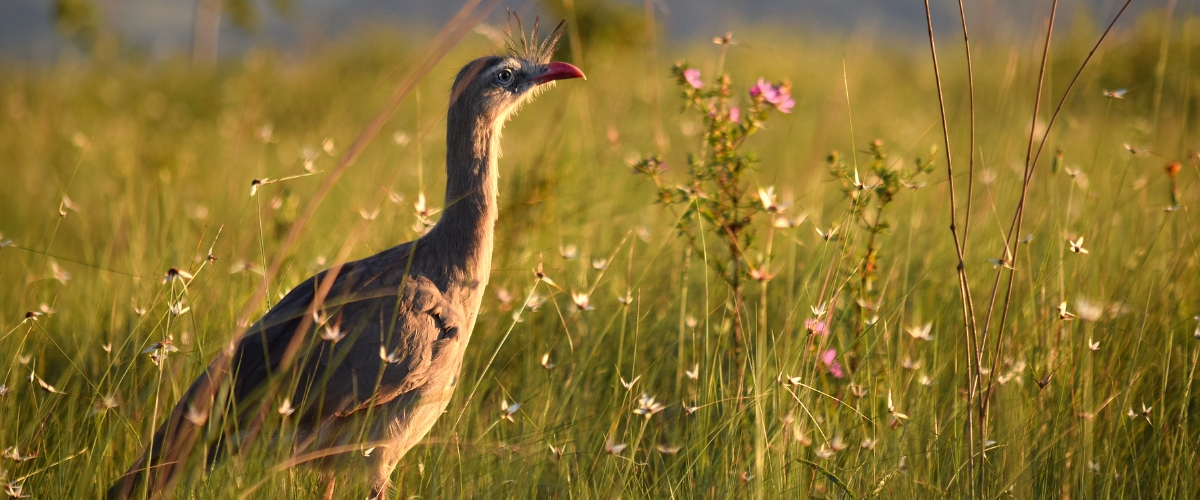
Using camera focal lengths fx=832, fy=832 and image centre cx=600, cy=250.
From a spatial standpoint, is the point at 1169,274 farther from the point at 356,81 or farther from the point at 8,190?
the point at 356,81

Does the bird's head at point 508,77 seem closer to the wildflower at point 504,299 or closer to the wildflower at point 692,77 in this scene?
the wildflower at point 692,77

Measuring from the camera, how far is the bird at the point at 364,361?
248cm

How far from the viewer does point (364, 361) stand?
2629 mm

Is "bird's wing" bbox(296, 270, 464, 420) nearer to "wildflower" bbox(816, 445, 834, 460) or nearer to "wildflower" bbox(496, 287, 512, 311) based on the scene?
"wildflower" bbox(496, 287, 512, 311)

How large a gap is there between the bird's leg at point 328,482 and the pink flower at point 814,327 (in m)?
Result: 1.52

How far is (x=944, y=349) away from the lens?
317 centimetres

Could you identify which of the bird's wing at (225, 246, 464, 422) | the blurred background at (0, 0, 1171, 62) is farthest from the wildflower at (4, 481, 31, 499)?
the blurred background at (0, 0, 1171, 62)

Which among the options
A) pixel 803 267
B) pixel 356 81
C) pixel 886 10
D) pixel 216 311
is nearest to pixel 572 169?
pixel 803 267

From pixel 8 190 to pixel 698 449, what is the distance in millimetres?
6368

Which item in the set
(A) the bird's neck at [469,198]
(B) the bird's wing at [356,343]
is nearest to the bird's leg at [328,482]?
(B) the bird's wing at [356,343]

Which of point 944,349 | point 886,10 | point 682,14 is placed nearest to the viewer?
point 944,349

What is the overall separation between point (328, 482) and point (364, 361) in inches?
16.5

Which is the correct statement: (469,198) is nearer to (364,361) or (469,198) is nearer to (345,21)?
(364,361)

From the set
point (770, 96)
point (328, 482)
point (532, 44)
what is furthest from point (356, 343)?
point (770, 96)
